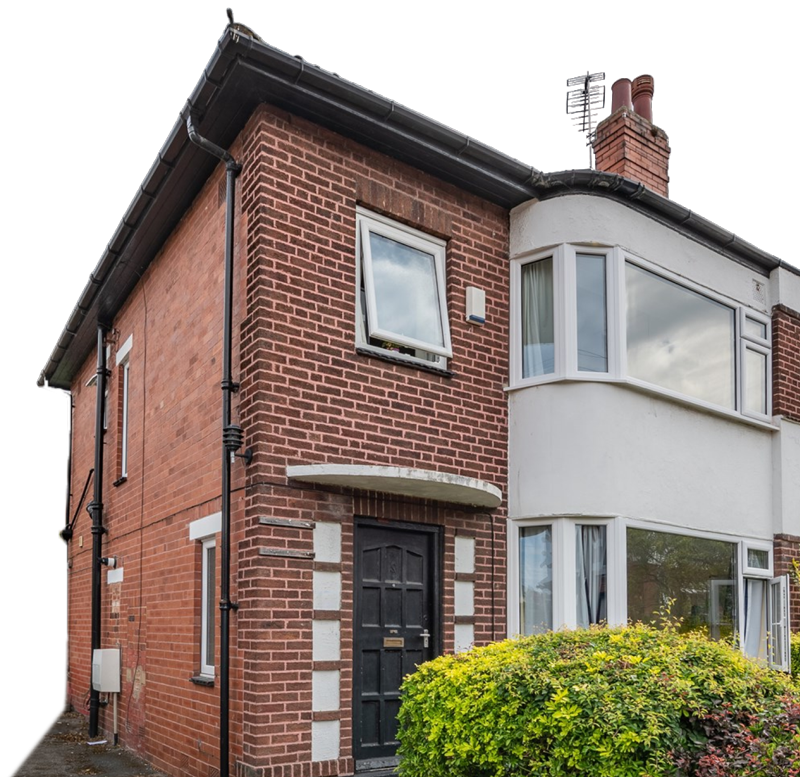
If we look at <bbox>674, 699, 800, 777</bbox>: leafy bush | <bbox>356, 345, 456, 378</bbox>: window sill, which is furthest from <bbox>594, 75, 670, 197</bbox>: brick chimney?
<bbox>674, 699, 800, 777</bbox>: leafy bush

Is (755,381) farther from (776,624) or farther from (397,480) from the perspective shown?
(397,480)

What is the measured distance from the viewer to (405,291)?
370 inches

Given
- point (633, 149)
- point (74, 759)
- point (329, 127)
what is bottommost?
point (74, 759)

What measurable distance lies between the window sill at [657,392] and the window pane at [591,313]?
189mm

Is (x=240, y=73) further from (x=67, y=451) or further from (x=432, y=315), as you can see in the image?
(x=67, y=451)

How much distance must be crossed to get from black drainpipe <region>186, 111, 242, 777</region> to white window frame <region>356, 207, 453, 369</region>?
3.88 feet

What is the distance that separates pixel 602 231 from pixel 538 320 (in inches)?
44.6

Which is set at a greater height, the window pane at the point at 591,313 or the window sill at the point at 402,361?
the window pane at the point at 591,313

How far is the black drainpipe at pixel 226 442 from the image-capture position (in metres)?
7.92

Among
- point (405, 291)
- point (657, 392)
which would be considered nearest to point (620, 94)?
point (657, 392)

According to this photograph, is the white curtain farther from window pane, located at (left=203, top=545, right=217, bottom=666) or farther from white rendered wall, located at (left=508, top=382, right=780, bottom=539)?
window pane, located at (left=203, top=545, right=217, bottom=666)

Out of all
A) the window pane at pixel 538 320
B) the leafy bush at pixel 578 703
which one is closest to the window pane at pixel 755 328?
the window pane at pixel 538 320

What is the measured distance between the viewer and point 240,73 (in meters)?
8.05

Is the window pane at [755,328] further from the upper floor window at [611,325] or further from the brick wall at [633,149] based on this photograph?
the brick wall at [633,149]
